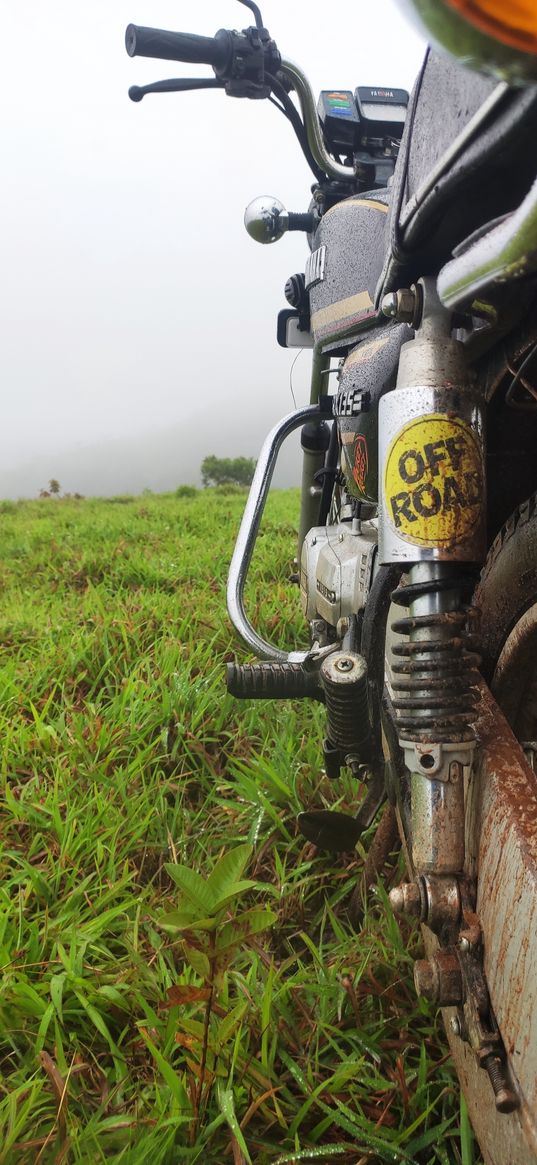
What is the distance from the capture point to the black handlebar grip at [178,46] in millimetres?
1284

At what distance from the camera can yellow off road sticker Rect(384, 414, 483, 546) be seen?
666 millimetres

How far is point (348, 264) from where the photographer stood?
48.9 inches

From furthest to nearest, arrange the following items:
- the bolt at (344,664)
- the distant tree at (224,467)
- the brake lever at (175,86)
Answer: the distant tree at (224,467), the brake lever at (175,86), the bolt at (344,664)

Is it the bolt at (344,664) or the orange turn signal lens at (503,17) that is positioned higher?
the orange turn signal lens at (503,17)

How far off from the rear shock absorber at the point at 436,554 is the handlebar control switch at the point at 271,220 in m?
0.97

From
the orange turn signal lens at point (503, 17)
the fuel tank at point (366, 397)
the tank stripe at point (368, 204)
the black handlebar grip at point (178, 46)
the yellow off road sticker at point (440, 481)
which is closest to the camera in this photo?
the orange turn signal lens at point (503, 17)

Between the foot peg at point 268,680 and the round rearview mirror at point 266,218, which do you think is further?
the round rearview mirror at point 266,218

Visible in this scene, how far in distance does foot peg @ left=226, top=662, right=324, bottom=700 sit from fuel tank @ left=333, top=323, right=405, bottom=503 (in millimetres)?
288

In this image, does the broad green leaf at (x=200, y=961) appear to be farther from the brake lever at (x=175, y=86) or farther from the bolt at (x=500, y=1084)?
the brake lever at (x=175, y=86)

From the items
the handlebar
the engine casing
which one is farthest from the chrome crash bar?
the handlebar

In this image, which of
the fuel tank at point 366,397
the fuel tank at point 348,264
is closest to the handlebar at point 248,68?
the fuel tank at point 348,264

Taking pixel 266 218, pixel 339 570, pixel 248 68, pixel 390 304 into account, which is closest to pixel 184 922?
pixel 390 304

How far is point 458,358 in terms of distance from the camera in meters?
0.69

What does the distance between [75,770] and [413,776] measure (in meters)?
0.99
